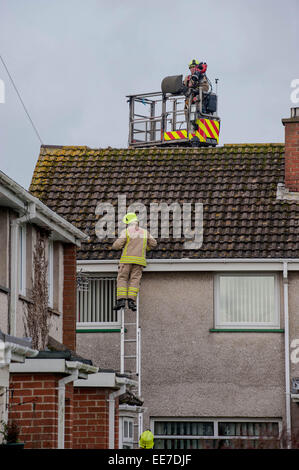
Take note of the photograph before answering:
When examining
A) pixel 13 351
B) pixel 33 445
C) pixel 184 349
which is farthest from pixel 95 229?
pixel 13 351

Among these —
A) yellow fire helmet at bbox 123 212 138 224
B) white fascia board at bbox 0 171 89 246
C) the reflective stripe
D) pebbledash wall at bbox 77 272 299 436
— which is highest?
yellow fire helmet at bbox 123 212 138 224

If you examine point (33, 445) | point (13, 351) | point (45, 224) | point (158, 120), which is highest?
point (158, 120)

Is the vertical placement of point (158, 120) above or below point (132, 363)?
above

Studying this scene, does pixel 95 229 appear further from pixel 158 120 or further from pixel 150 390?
pixel 158 120

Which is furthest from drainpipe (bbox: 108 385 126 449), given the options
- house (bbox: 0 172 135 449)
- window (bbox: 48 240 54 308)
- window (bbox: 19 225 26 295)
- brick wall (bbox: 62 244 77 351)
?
brick wall (bbox: 62 244 77 351)

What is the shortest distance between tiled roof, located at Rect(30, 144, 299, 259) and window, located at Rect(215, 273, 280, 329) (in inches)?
24.2

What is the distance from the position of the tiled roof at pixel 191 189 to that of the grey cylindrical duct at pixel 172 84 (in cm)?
433

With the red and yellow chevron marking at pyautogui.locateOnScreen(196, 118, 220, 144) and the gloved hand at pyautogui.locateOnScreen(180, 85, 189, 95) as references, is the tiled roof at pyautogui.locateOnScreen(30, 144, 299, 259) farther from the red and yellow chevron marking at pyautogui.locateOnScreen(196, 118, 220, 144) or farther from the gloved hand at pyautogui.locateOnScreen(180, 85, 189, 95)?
the gloved hand at pyautogui.locateOnScreen(180, 85, 189, 95)

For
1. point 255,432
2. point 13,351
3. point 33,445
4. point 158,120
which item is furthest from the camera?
point 158,120

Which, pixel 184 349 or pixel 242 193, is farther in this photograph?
pixel 242 193

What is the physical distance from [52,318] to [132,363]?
3776 millimetres

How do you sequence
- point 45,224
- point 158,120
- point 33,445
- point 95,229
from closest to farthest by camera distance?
point 33,445
point 45,224
point 95,229
point 158,120

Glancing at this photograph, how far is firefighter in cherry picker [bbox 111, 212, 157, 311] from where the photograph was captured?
24781mm

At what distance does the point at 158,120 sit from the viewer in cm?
3309
